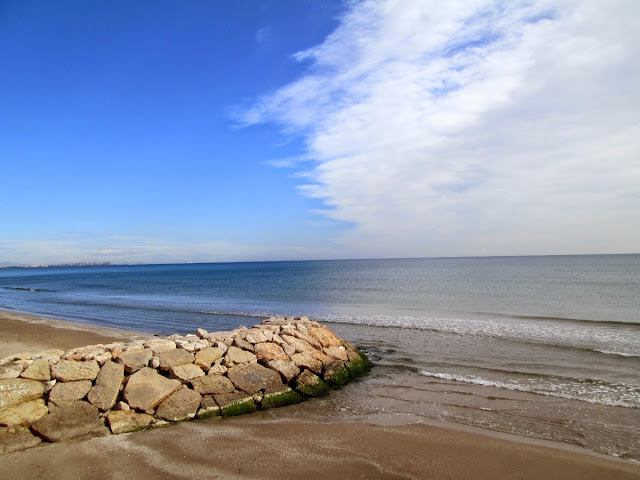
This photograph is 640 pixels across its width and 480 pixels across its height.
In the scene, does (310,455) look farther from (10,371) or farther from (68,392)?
(10,371)

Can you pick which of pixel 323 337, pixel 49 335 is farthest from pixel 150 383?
pixel 49 335

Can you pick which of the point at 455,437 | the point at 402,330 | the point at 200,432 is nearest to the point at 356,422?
the point at 455,437

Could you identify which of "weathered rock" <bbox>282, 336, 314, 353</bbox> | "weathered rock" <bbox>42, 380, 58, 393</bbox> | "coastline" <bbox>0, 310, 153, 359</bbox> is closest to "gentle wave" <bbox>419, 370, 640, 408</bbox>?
"weathered rock" <bbox>282, 336, 314, 353</bbox>

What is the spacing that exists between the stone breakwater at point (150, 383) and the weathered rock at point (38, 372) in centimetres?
2

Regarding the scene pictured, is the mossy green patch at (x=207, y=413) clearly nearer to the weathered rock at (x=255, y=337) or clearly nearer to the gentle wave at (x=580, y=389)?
the weathered rock at (x=255, y=337)

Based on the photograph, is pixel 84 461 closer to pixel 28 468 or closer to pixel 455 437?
pixel 28 468

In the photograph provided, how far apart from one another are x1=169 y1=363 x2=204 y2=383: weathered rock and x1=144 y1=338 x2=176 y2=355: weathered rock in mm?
817

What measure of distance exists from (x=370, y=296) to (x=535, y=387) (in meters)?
24.0

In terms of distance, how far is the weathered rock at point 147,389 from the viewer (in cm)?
763

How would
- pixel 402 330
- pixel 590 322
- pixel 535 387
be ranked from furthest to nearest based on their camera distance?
pixel 590 322
pixel 402 330
pixel 535 387

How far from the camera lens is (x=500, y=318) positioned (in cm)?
2102

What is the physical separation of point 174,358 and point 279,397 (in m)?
2.53

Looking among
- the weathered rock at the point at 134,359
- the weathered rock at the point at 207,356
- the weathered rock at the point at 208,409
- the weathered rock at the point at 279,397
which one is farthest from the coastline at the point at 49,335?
the weathered rock at the point at 279,397

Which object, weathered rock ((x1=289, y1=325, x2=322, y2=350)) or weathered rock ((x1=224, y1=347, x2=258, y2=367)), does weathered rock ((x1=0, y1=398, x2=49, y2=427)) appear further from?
weathered rock ((x1=289, y1=325, x2=322, y2=350))
